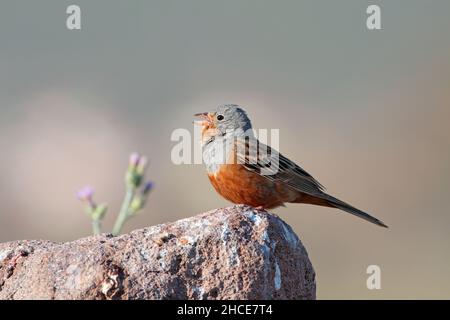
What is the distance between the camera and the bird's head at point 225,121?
26.8 ft

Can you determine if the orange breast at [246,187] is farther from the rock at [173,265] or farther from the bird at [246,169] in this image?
the rock at [173,265]

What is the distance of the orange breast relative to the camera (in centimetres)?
740

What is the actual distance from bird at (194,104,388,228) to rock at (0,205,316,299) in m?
1.48

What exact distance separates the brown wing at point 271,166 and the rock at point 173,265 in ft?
5.35

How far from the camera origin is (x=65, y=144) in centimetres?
1791

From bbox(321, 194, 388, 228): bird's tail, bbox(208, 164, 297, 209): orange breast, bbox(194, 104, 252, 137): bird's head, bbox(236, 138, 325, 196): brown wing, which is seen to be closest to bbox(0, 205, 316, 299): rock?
bbox(208, 164, 297, 209): orange breast

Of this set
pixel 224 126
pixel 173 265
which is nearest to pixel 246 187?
pixel 224 126

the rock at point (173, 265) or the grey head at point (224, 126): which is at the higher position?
the grey head at point (224, 126)

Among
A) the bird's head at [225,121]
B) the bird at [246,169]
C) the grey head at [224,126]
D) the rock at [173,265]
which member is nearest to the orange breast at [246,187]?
the bird at [246,169]

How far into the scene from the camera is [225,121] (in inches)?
323

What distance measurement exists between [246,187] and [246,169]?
0.55 ft

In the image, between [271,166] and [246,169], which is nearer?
[246,169]

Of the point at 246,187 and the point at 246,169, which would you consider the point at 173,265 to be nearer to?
the point at 246,187

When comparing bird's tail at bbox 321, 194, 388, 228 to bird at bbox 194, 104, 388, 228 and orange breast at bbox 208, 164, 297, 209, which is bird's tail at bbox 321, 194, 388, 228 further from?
orange breast at bbox 208, 164, 297, 209
